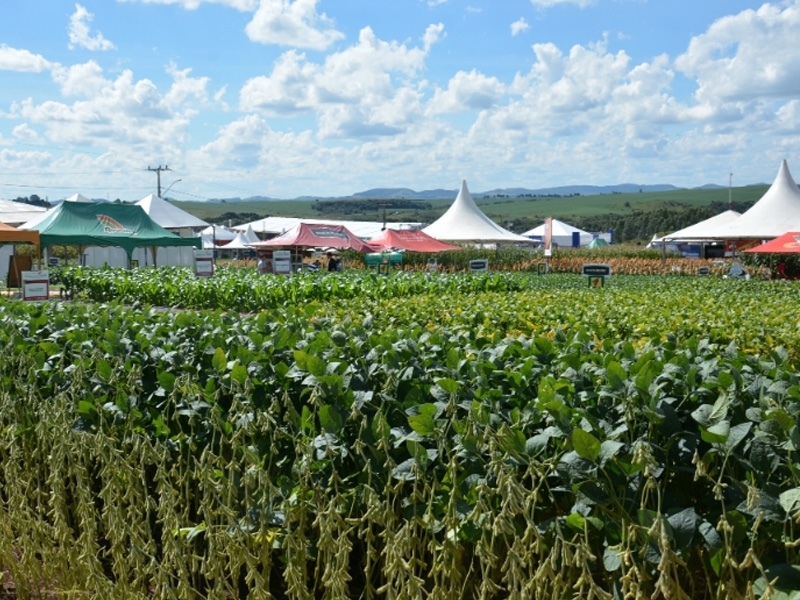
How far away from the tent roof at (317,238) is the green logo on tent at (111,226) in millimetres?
5172

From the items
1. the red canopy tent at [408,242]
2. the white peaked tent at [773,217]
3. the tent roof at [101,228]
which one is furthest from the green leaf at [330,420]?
the white peaked tent at [773,217]

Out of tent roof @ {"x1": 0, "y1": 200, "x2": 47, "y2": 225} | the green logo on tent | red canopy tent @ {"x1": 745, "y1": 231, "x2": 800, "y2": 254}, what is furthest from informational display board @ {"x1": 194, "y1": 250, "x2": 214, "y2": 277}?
red canopy tent @ {"x1": 745, "y1": 231, "x2": 800, "y2": 254}

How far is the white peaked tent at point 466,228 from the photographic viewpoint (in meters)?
39.0

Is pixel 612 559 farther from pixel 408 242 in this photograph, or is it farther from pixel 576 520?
pixel 408 242

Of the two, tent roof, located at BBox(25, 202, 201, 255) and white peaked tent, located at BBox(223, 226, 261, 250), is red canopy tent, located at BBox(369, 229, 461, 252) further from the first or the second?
white peaked tent, located at BBox(223, 226, 261, 250)

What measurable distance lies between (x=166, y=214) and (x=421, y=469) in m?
43.0

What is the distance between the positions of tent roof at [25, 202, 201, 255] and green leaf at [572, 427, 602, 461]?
22918 mm

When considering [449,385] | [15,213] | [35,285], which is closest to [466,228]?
[15,213]

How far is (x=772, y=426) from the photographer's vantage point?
2420 mm

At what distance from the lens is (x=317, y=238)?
2833 centimetres

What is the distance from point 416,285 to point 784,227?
71.5 feet

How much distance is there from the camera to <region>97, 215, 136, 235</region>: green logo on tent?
2488cm

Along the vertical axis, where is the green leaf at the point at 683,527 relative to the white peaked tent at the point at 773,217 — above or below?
below

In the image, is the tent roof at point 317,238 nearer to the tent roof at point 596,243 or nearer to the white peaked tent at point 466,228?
the white peaked tent at point 466,228
